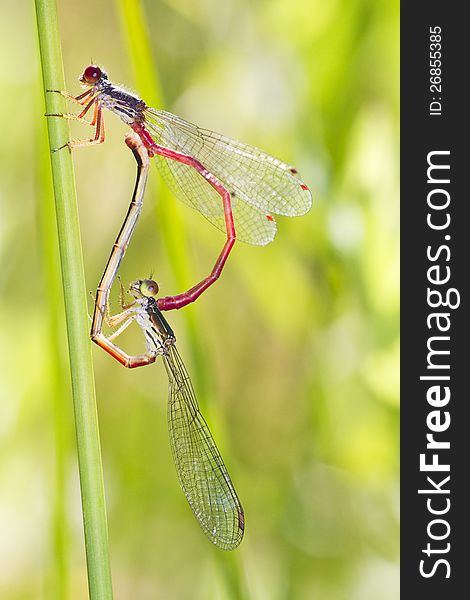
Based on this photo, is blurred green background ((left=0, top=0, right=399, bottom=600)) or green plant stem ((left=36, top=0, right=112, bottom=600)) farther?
blurred green background ((left=0, top=0, right=399, bottom=600))

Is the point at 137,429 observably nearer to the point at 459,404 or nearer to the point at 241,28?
the point at 459,404

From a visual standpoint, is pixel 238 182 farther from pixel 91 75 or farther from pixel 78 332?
pixel 78 332

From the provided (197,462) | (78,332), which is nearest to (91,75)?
(78,332)

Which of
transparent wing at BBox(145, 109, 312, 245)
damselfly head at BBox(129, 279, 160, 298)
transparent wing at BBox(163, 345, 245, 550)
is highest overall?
transparent wing at BBox(145, 109, 312, 245)

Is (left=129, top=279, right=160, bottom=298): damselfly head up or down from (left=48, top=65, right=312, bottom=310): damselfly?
down

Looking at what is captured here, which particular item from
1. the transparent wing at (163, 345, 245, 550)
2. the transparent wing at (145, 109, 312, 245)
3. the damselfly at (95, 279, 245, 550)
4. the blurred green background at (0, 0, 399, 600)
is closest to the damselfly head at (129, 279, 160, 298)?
the damselfly at (95, 279, 245, 550)

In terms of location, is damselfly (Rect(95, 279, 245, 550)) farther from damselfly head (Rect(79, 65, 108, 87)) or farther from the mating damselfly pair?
damselfly head (Rect(79, 65, 108, 87))

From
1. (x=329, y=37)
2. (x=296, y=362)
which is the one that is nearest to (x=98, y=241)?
(x=296, y=362)
